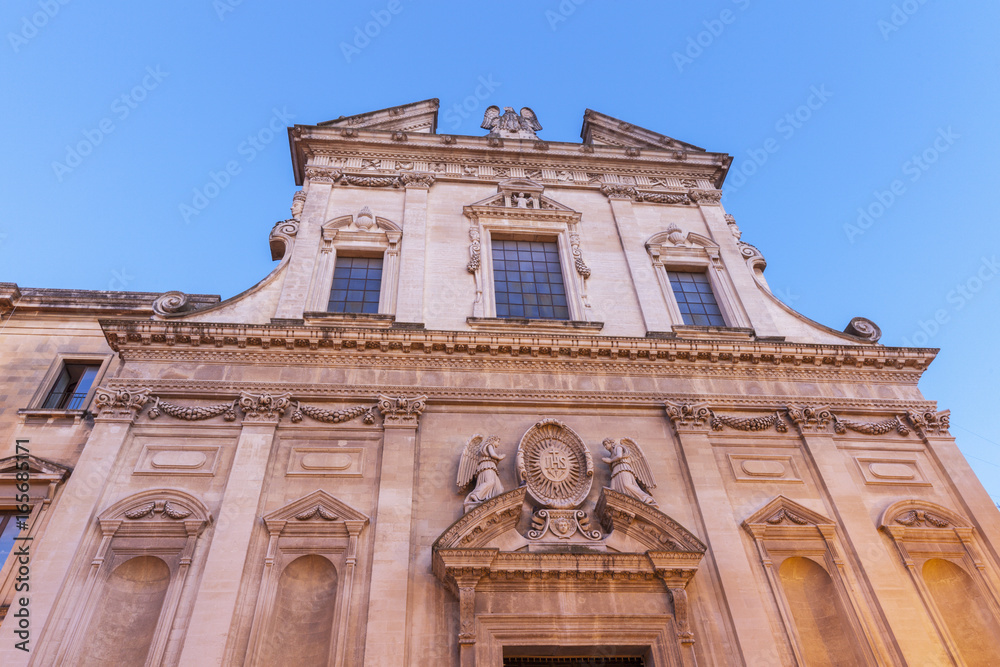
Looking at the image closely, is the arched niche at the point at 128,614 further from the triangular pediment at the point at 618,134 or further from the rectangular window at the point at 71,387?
the triangular pediment at the point at 618,134

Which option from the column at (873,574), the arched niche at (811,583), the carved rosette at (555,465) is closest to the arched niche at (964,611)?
the column at (873,574)

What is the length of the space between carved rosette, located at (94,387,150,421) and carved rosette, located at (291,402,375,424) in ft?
9.61

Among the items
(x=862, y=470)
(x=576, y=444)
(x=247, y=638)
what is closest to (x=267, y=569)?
(x=247, y=638)

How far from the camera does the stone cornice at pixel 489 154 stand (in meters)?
19.9

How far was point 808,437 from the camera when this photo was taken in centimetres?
1443

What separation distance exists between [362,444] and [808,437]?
9262mm

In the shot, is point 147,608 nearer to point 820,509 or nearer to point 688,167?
point 820,509

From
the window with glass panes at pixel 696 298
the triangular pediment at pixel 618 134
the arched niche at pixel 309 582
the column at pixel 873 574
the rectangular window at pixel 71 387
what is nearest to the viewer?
the arched niche at pixel 309 582

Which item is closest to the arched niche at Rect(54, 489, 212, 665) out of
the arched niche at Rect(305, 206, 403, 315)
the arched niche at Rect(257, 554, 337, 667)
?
the arched niche at Rect(257, 554, 337, 667)

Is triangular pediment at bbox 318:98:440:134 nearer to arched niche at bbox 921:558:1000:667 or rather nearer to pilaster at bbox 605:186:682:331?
pilaster at bbox 605:186:682:331

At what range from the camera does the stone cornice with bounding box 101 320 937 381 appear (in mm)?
14227

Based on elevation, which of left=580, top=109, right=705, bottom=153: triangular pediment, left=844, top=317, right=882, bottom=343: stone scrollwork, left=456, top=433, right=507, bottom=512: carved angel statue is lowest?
left=456, top=433, right=507, bottom=512: carved angel statue

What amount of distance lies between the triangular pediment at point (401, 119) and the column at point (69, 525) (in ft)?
35.2

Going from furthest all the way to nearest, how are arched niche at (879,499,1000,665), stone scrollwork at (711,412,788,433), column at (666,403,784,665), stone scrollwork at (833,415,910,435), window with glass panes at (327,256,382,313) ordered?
window with glass panes at (327,256,382,313) → stone scrollwork at (833,415,910,435) → stone scrollwork at (711,412,788,433) → arched niche at (879,499,1000,665) → column at (666,403,784,665)
